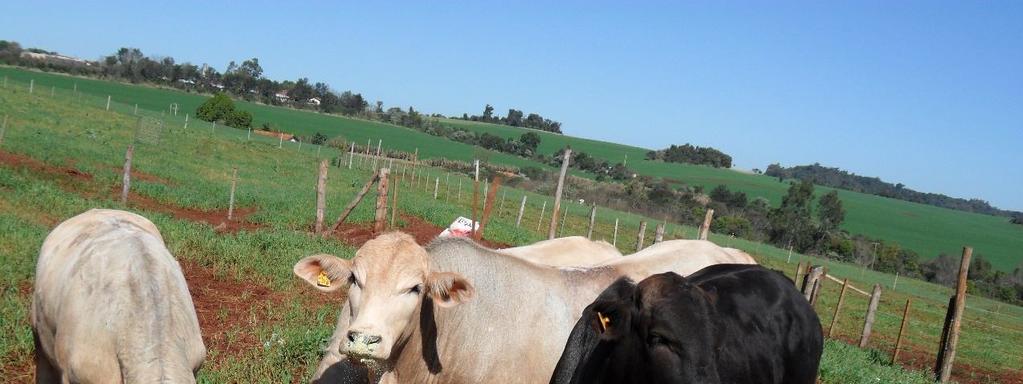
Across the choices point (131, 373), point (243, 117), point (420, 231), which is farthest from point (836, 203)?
point (131, 373)

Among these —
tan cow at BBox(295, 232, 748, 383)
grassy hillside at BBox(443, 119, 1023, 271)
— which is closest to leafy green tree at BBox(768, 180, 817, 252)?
grassy hillside at BBox(443, 119, 1023, 271)

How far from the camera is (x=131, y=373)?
4355 millimetres

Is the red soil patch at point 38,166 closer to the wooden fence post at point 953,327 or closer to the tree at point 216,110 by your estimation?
the wooden fence post at point 953,327

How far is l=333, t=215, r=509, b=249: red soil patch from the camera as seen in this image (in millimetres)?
18391

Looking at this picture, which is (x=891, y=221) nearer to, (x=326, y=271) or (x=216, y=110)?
(x=216, y=110)

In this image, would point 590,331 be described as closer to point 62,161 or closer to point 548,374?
point 548,374

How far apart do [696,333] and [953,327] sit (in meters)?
12.3

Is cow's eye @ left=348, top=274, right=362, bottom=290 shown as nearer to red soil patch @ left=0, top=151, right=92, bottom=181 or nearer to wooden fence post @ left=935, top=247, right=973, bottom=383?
wooden fence post @ left=935, top=247, right=973, bottom=383

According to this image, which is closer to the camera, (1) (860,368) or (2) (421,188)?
(1) (860,368)

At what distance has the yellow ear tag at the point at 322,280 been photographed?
5.10 metres

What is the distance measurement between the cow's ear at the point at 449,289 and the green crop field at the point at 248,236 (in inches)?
112

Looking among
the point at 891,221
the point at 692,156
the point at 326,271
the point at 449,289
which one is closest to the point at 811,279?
the point at 449,289

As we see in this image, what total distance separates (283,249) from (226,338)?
5296 millimetres

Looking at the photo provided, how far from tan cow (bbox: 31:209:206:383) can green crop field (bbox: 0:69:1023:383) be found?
5.41 ft
